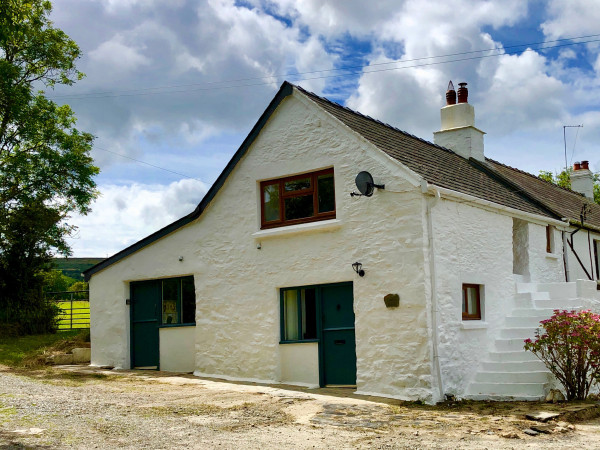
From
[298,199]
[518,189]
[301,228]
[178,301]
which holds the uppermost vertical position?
[518,189]

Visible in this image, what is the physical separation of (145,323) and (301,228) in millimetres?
5799

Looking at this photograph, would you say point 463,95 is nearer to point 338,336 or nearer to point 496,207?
point 496,207


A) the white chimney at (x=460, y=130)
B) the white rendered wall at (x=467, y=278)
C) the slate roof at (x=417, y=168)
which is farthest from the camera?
the white chimney at (x=460, y=130)

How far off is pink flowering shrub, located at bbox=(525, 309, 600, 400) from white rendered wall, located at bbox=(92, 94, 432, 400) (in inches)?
92.9

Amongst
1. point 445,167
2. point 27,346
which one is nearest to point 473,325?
point 445,167

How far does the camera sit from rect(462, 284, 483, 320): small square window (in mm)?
13797

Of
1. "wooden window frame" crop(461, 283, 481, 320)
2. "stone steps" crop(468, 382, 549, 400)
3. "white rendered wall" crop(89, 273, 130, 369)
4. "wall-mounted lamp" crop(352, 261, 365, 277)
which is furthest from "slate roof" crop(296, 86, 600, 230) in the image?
"white rendered wall" crop(89, 273, 130, 369)

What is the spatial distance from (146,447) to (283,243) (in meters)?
7.12

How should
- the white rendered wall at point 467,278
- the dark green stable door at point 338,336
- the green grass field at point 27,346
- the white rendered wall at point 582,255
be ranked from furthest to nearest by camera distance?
1. the white rendered wall at point 582,255
2. the green grass field at point 27,346
3. the dark green stable door at point 338,336
4. the white rendered wall at point 467,278

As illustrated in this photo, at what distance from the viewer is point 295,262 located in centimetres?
1421

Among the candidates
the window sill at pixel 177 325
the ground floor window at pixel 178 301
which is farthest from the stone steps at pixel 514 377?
the ground floor window at pixel 178 301

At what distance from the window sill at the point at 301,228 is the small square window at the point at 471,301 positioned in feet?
10.3

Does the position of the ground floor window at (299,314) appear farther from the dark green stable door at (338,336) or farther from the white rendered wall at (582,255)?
the white rendered wall at (582,255)

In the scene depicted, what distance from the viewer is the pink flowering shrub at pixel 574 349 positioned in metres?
11.8
